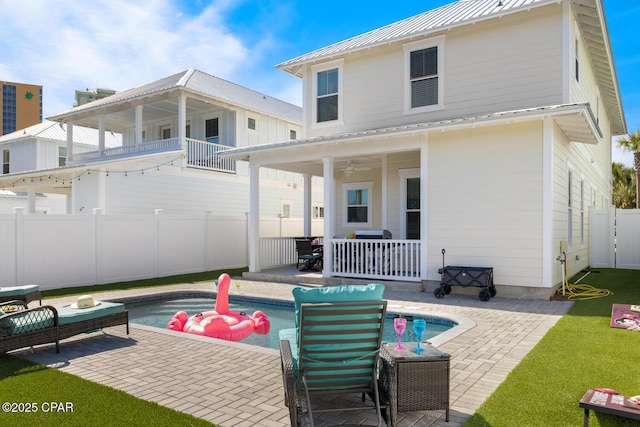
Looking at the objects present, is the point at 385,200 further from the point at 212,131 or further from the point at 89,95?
the point at 89,95

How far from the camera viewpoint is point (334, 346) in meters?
3.54

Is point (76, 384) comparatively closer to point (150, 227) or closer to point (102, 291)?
point (102, 291)

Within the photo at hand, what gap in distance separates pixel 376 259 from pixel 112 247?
24.7ft

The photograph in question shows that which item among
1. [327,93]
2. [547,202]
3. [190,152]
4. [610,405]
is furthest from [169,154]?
[610,405]

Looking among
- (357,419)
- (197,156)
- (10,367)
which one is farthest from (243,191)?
(357,419)

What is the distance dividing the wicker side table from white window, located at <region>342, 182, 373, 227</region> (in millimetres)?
11287

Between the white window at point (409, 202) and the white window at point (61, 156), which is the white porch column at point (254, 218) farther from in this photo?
the white window at point (61, 156)

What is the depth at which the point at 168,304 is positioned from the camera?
33.5 feet

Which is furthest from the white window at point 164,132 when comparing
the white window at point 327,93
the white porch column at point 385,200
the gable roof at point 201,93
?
the white porch column at point 385,200

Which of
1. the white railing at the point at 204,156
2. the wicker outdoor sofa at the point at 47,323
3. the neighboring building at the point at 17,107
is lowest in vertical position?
the wicker outdoor sofa at the point at 47,323

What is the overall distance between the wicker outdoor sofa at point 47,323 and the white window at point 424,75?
9.22 meters

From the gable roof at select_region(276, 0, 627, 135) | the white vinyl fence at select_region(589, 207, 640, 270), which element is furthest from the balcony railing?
the white vinyl fence at select_region(589, 207, 640, 270)

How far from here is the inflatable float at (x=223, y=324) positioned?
707cm

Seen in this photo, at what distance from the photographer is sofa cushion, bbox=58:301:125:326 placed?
5930mm
